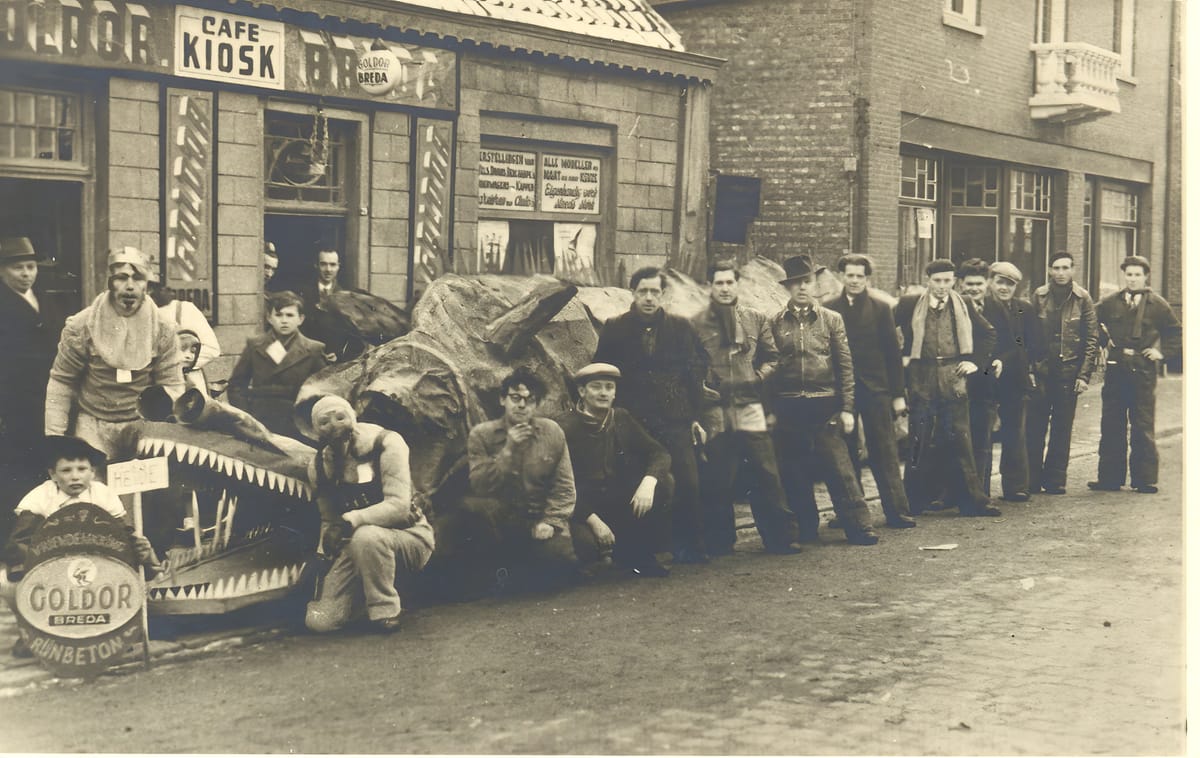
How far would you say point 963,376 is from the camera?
1173 cm

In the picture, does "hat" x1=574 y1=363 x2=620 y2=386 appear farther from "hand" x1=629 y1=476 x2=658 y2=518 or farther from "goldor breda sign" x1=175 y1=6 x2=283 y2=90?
"goldor breda sign" x1=175 y1=6 x2=283 y2=90

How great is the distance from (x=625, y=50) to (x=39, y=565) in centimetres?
599

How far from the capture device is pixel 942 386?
38.5ft

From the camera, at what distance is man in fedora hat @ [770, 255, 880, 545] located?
411 inches

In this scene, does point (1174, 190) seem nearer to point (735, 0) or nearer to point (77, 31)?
point (735, 0)

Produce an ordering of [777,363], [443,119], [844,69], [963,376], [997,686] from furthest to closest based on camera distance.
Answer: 1. [844,69]
2. [963,376]
3. [777,363]
4. [443,119]
5. [997,686]

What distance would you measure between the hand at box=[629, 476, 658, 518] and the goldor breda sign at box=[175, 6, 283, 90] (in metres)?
3.50

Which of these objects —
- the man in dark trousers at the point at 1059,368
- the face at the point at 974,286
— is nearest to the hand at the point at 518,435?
the face at the point at 974,286

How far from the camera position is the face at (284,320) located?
8523 mm

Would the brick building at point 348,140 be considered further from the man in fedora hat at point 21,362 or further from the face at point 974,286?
the face at point 974,286

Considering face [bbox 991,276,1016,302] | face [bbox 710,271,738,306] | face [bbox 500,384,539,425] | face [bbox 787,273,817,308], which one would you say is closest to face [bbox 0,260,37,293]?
face [bbox 500,384,539,425]

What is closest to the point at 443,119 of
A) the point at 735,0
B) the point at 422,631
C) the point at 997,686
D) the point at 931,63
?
the point at 422,631

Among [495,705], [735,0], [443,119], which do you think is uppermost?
[735,0]

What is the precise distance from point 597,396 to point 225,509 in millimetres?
2569
